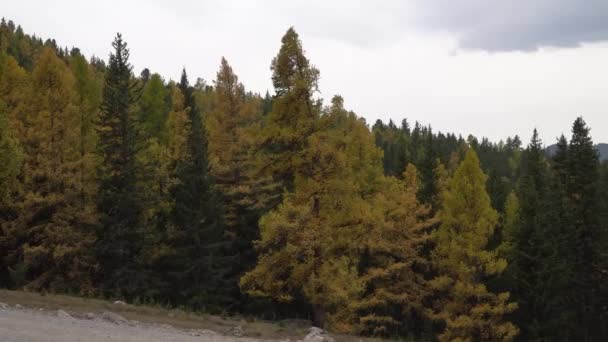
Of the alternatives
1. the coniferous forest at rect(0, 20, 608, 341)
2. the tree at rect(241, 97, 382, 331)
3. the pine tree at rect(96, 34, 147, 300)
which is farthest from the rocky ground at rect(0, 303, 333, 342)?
the pine tree at rect(96, 34, 147, 300)

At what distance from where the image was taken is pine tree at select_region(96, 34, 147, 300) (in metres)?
29.8

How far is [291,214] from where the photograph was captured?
21078mm

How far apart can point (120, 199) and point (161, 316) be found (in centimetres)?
1165

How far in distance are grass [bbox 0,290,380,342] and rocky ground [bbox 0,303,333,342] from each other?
530 mm

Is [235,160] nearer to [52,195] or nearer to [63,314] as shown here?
[52,195]

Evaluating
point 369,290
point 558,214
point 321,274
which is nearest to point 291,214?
point 321,274

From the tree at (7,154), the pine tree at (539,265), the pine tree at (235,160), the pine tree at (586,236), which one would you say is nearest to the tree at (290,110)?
the pine tree at (235,160)

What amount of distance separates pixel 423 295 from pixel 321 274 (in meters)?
16.8

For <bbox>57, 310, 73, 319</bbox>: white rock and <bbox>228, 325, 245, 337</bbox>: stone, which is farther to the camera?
<bbox>228, 325, 245, 337</bbox>: stone

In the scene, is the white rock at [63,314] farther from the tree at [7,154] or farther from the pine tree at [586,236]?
the pine tree at [586,236]

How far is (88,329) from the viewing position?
14.6m

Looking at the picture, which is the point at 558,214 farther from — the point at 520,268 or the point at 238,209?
the point at 238,209

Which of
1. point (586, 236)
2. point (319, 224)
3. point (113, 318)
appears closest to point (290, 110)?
point (319, 224)

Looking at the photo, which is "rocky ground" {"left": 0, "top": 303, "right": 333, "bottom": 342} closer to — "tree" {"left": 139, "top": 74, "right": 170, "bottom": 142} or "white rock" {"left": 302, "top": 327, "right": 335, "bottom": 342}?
"white rock" {"left": 302, "top": 327, "right": 335, "bottom": 342}
